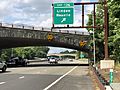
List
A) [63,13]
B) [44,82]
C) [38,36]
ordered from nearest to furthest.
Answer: [44,82] → [63,13] → [38,36]

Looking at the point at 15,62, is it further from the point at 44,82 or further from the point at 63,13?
the point at 44,82

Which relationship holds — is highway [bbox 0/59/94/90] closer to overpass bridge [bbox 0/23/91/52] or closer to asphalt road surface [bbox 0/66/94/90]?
asphalt road surface [bbox 0/66/94/90]

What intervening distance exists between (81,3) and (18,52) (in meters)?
122

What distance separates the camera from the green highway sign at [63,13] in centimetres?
3519

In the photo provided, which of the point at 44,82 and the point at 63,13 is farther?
the point at 63,13

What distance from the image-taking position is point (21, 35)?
59.6m

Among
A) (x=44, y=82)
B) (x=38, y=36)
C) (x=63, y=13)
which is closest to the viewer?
(x=44, y=82)

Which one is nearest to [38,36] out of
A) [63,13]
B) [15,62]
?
[15,62]

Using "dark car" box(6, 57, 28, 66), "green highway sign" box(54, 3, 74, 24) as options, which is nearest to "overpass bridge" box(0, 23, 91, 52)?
"dark car" box(6, 57, 28, 66)

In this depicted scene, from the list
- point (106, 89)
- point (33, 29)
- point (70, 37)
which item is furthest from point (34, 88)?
point (70, 37)

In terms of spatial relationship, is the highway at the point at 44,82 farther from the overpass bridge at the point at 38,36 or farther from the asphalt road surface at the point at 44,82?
the overpass bridge at the point at 38,36

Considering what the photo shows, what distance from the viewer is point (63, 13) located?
3538 centimetres

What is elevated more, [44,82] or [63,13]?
[63,13]

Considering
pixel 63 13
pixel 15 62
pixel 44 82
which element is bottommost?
pixel 44 82
